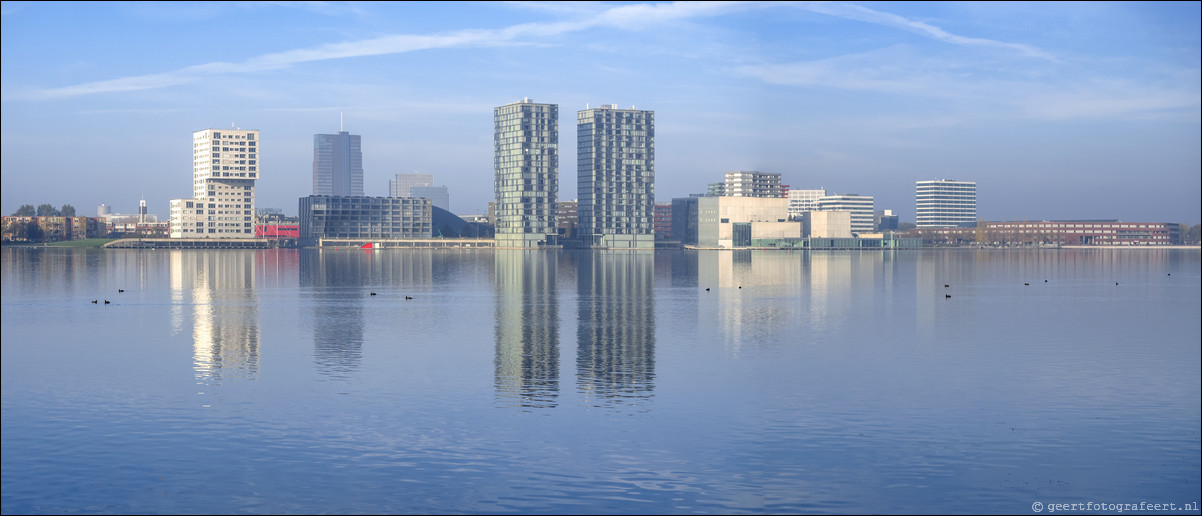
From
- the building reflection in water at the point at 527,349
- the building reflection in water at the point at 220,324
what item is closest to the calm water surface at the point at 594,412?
the building reflection in water at the point at 527,349

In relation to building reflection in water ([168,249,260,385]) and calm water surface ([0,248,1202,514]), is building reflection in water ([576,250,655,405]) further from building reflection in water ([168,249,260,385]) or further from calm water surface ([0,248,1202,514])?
building reflection in water ([168,249,260,385])

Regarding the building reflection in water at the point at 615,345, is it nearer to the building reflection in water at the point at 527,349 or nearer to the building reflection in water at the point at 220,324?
the building reflection in water at the point at 527,349

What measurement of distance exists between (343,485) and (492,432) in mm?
6215

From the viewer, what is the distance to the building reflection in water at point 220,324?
42.8m

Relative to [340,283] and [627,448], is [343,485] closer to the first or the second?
[627,448]

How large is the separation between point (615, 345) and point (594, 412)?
1878 cm

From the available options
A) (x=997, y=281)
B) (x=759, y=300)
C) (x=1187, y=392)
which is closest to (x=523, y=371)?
(x=1187, y=392)

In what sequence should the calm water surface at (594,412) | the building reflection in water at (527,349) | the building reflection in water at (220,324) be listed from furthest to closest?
the building reflection in water at (220,324), the building reflection in water at (527,349), the calm water surface at (594,412)

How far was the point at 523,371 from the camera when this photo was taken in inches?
1646

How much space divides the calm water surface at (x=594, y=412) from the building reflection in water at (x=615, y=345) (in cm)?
26

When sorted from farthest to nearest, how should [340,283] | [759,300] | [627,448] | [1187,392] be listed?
[340,283] → [759,300] → [1187,392] → [627,448]

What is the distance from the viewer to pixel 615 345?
51188mm

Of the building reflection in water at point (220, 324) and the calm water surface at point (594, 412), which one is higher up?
the building reflection in water at point (220, 324)

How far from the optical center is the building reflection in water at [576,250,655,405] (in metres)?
37.2
